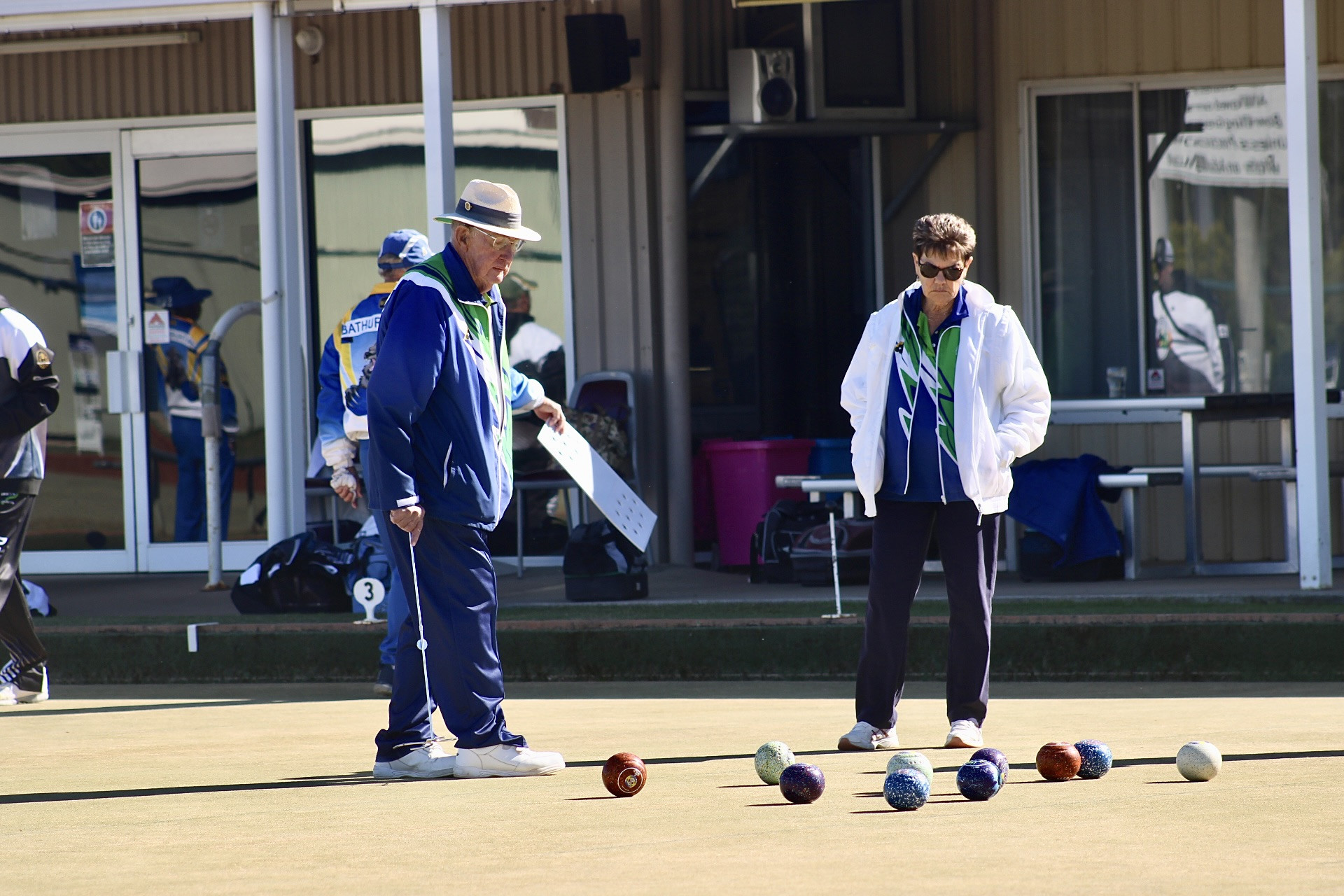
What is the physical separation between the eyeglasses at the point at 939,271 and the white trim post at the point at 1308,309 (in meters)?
3.03

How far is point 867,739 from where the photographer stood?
587 cm

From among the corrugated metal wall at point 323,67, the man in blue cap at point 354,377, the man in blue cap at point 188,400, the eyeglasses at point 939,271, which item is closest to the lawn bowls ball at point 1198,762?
the eyeglasses at point 939,271

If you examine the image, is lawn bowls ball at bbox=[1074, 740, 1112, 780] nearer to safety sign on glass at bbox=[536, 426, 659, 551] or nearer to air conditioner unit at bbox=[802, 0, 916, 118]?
safety sign on glass at bbox=[536, 426, 659, 551]

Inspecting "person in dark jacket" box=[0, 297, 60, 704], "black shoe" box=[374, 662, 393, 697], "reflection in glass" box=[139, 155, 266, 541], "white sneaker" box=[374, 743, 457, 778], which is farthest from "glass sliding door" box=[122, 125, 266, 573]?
"white sneaker" box=[374, 743, 457, 778]

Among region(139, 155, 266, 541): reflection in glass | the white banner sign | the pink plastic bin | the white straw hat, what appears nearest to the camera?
the white straw hat

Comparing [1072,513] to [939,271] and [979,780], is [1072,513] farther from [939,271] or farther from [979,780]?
[979,780]

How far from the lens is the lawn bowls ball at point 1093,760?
5.17 m

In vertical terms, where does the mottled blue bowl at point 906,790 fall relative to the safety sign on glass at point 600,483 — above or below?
below

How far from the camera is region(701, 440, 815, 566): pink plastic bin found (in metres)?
11.1

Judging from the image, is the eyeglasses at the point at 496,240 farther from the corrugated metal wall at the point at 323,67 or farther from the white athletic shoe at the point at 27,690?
the corrugated metal wall at the point at 323,67

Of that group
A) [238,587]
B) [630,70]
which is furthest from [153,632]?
[630,70]

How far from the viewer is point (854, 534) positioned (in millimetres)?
9945

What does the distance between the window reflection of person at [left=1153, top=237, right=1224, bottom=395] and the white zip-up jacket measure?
546 cm

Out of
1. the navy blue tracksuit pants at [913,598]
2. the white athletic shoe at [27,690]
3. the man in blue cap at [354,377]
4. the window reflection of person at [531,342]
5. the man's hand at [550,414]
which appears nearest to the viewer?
the navy blue tracksuit pants at [913,598]
